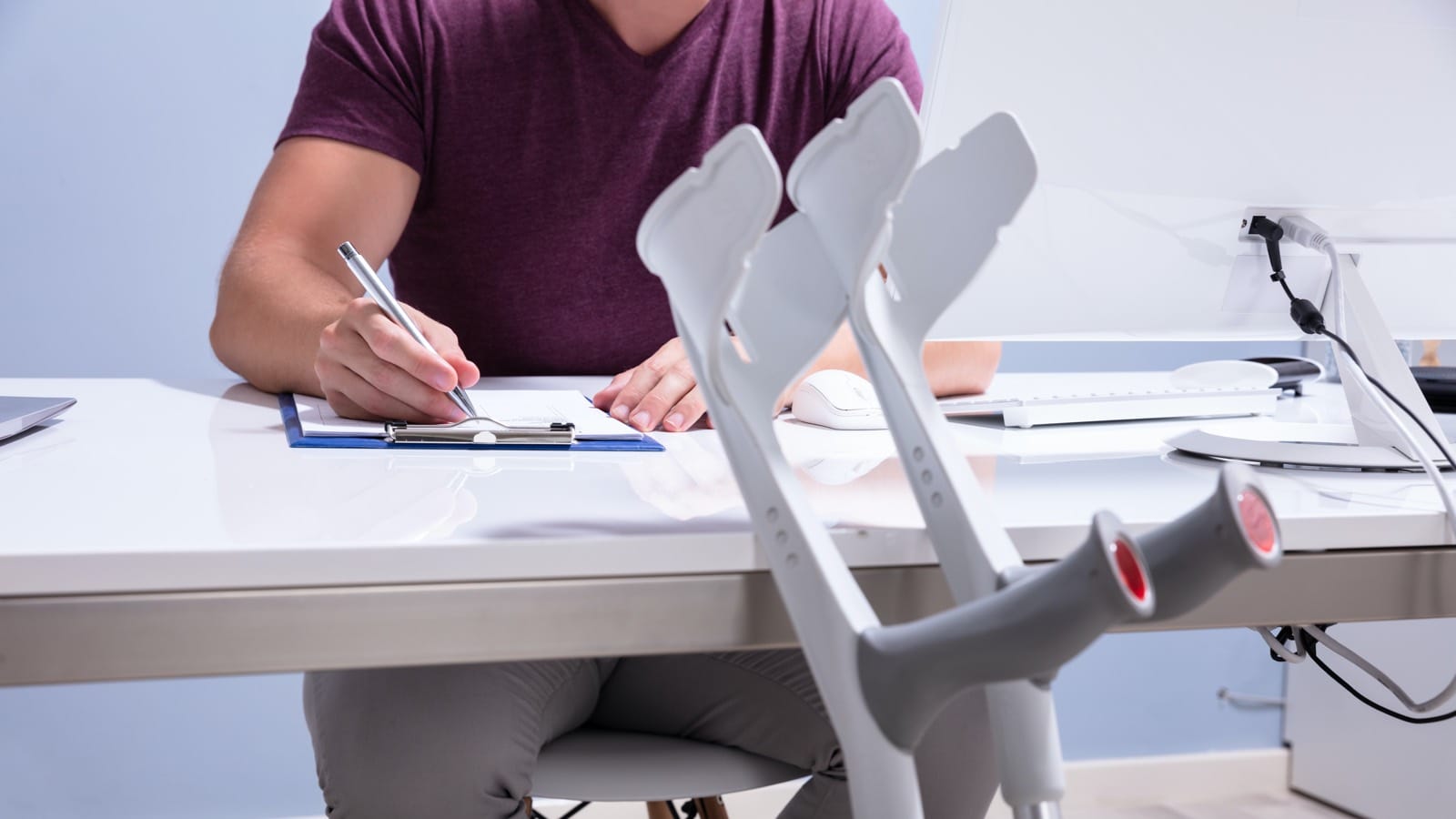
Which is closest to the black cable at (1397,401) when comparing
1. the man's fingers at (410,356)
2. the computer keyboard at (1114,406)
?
the computer keyboard at (1114,406)

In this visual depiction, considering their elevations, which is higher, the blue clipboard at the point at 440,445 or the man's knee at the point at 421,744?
the blue clipboard at the point at 440,445

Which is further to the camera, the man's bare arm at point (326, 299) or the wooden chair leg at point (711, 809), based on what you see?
the wooden chair leg at point (711, 809)

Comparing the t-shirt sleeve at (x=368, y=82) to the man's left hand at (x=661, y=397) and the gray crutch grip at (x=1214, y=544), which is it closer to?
the man's left hand at (x=661, y=397)

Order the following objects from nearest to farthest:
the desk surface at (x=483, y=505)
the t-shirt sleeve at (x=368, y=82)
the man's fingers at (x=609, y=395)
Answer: the desk surface at (x=483, y=505), the man's fingers at (x=609, y=395), the t-shirt sleeve at (x=368, y=82)

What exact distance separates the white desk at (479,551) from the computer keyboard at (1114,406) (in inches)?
8.6

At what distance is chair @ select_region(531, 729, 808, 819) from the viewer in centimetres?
72

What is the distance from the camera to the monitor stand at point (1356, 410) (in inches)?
26.6

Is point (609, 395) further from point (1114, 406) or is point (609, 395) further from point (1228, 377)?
point (1228, 377)

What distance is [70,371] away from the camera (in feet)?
5.71

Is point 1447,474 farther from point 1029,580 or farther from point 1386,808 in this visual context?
point 1386,808

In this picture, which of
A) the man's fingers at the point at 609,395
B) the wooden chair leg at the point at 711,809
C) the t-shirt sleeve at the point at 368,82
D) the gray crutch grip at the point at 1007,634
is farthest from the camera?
the t-shirt sleeve at the point at 368,82

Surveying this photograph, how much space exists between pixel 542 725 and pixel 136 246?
134 centimetres

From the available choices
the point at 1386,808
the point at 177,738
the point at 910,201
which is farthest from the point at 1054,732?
the point at 1386,808

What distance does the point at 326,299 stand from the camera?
972mm
